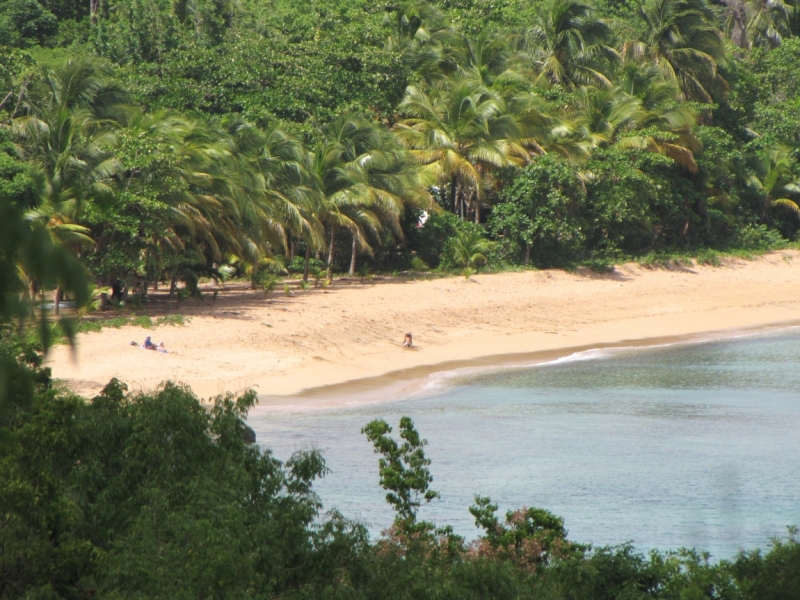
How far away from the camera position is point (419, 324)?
2191 cm

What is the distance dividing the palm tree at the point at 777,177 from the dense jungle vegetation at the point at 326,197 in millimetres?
122

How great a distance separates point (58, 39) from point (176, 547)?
111 ft

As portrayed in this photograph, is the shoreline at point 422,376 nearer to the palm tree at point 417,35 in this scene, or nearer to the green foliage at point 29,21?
the palm tree at point 417,35

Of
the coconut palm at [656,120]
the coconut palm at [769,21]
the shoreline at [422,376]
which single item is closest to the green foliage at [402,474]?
the shoreline at [422,376]

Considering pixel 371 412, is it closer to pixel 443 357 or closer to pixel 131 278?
pixel 443 357

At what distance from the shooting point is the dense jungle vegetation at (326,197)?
6.27 m

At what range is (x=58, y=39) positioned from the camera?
36.5m

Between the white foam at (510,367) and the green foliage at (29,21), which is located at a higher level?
the green foliage at (29,21)

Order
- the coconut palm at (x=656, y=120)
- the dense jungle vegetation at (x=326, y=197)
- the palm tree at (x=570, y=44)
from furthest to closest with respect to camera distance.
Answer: the palm tree at (x=570, y=44) < the coconut palm at (x=656, y=120) < the dense jungle vegetation at (x=326, y=197)

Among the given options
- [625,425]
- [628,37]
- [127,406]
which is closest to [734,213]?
[628,37]

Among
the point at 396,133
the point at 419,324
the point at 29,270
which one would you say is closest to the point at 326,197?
the point at 396,133

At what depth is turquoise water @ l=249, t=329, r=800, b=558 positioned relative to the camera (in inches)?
439

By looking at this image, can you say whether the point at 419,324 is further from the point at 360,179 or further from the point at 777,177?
the point at 777,177

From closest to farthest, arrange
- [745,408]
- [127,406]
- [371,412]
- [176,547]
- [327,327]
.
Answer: [176,547] < [127,406] < [371,412] < [745,408] < [327,327]
